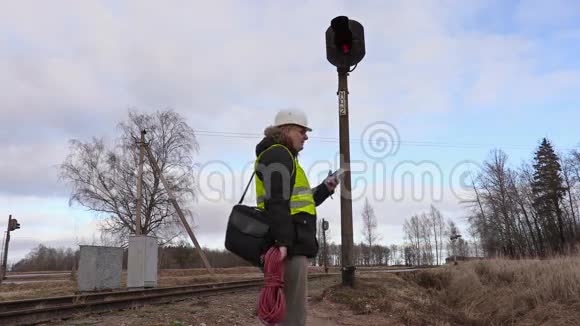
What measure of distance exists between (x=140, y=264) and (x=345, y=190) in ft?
31.9

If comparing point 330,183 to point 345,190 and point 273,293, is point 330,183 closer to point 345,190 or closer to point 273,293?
point 273,293

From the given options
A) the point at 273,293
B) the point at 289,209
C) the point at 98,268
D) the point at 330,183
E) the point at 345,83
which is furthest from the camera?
the point at 98,268

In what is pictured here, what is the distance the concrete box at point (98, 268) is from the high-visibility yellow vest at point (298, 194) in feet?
44.5

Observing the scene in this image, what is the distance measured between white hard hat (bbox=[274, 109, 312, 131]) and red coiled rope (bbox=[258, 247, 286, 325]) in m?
0.98

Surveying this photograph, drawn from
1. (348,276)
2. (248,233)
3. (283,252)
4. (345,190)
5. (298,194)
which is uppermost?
(345,190)

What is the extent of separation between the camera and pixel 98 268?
49.4ft

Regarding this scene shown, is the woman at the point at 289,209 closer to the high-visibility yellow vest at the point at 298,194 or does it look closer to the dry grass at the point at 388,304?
the high-visibility yellow vest at the point at 298,194

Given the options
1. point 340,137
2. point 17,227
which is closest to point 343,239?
point 340,137

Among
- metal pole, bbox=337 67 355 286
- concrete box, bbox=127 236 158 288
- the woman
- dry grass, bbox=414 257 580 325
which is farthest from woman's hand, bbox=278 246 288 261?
concrete box, bbox=127 236 158 288

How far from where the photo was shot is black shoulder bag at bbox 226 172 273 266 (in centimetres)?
294

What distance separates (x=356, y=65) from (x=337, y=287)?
4489 millimetres

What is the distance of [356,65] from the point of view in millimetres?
9414

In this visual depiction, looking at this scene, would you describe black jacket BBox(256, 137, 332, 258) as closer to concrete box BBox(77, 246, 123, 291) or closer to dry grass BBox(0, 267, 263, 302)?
concrete box BBox(77, 246, 123, 291)

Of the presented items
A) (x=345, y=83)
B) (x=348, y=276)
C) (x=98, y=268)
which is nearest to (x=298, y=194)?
(x=348, y=276)
